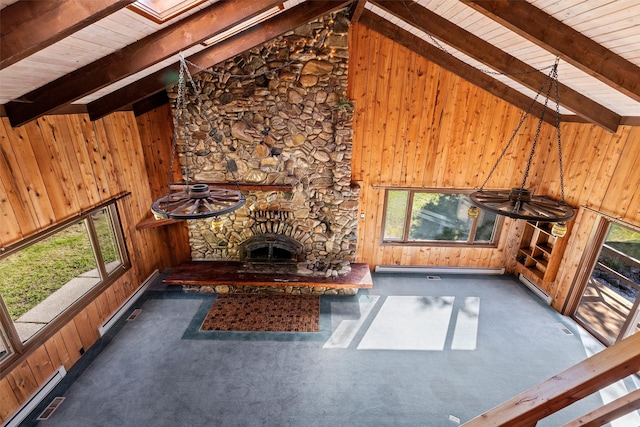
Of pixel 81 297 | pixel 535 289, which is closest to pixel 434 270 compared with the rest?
pixel 535 289

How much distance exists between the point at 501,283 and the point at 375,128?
13.6 ft

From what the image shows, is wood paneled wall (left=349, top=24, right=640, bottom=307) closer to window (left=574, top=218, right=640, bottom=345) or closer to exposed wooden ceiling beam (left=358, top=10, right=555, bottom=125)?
exposed wooden ceiling beam (left=358, top=10, right=555, bottom=125)

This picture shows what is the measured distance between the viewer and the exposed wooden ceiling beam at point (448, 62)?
16.5 ft

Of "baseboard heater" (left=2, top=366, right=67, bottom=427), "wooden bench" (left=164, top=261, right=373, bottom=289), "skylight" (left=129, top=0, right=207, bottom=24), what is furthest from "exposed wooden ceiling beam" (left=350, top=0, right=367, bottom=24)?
"baseboard heater" (left=2, top=366, right=67, bottom=427)

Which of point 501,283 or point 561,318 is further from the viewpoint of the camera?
point 501,283

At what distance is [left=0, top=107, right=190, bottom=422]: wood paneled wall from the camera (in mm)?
3424

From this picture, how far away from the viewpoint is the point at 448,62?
5.23 m

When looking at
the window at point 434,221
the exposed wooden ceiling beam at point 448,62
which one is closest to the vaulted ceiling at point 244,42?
the exposed wooden ceiling beam at point 448,62

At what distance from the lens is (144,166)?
229 inches

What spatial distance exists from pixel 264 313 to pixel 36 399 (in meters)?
2.98

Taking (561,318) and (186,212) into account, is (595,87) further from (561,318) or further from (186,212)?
(186,212)

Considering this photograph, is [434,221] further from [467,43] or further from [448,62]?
[467,43]

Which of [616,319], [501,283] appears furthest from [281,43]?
[616,319]

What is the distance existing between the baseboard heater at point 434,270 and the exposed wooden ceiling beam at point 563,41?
4.24m
